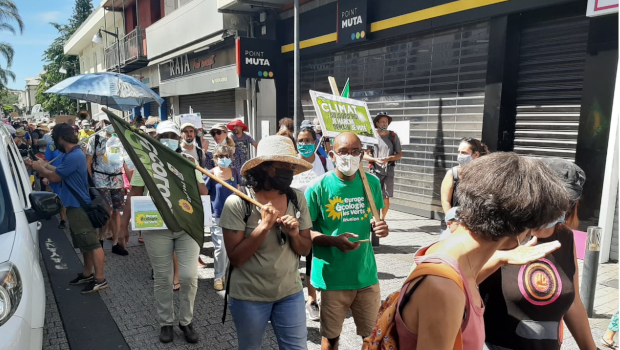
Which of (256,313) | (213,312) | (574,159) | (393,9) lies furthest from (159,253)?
(393,9)

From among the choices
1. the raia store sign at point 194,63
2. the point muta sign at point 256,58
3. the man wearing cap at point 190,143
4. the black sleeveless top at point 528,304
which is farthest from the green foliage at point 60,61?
the black sleeveless top at point 528,304

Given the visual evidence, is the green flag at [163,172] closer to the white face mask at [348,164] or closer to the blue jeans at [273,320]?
the blue jeans at [273,320]

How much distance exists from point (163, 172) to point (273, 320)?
1.13 meters

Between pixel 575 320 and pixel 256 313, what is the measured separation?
1656mm

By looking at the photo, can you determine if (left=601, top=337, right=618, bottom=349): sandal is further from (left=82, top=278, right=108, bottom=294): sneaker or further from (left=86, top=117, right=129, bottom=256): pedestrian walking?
(left=86, top=117, right=129, bottom=256): pedestrian walking

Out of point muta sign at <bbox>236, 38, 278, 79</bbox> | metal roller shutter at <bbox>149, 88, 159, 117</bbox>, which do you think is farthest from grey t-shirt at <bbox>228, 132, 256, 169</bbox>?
metal roller shutter at <bbox>149, 88, 159, 117</bbox>

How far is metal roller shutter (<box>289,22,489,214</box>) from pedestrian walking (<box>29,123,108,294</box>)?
19.9 ft

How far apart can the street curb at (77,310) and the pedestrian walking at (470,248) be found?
311cm

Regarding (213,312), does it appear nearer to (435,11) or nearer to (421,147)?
(421,147)

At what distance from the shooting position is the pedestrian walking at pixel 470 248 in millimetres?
1243

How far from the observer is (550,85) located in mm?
6387

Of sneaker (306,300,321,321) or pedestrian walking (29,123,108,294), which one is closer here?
sneaker (306,300,321,321)

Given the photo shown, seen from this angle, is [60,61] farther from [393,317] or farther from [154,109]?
[393,317]

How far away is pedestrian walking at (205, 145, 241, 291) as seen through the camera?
4.64 meters
